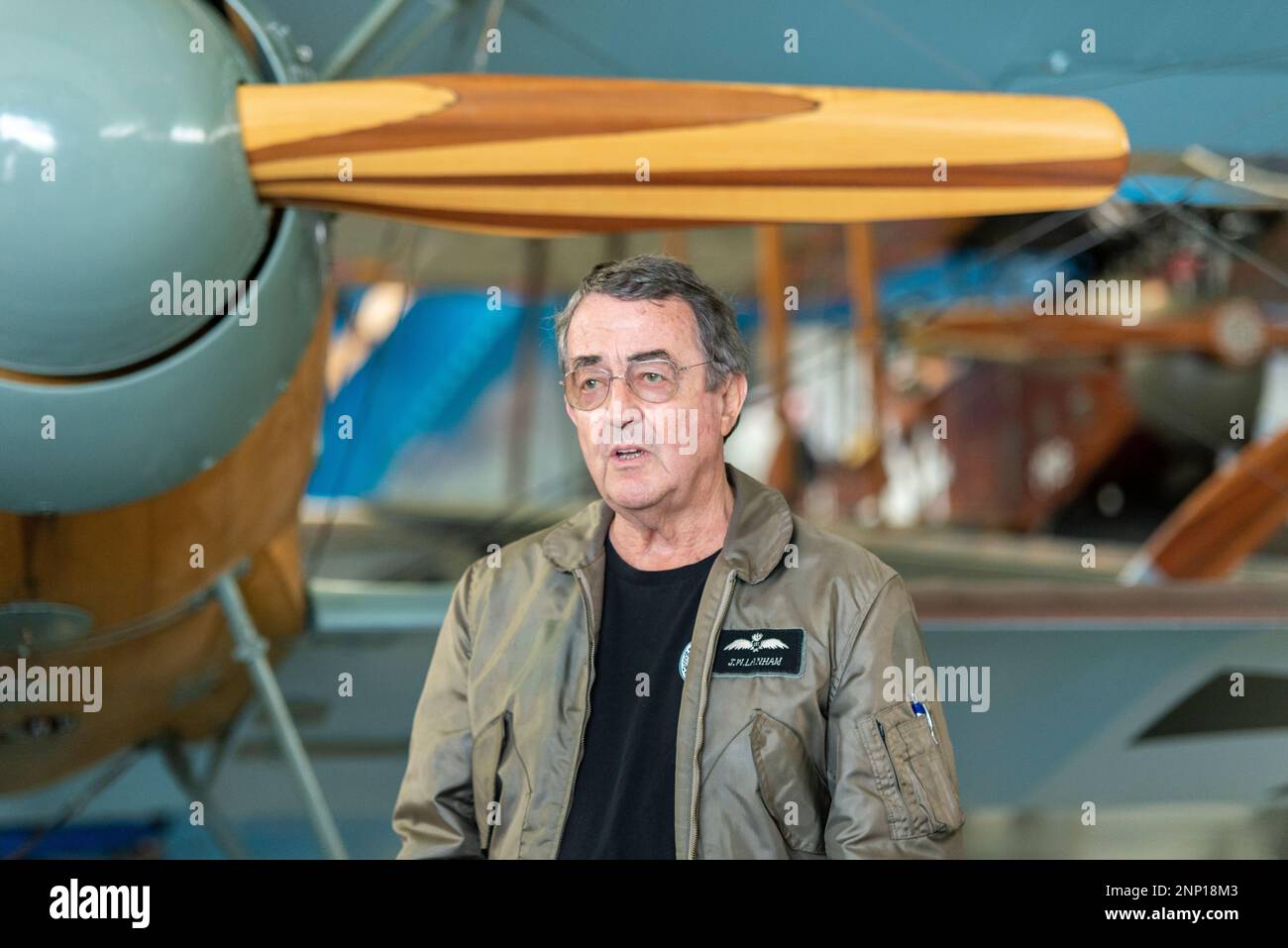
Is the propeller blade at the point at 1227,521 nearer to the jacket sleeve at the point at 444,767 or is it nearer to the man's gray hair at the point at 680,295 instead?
the man's gray hair at the point at 680,295

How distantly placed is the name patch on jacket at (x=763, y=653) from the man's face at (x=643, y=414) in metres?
0.13

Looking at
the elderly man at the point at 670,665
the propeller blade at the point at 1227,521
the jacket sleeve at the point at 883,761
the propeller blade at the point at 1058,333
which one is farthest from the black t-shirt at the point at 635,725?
the propeller blade at the point at 1058,333

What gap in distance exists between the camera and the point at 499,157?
1360 millimetres

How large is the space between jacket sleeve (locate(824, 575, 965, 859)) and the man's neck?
5.9 inches

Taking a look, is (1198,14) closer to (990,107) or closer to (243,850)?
(990,107)

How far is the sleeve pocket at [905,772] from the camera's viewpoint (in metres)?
0.91

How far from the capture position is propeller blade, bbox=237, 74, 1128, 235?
52.6 inches

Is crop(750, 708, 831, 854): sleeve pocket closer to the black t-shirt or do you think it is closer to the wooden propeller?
the black t-shirt

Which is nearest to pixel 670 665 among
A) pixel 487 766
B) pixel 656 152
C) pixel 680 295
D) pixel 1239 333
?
pixel 487 766

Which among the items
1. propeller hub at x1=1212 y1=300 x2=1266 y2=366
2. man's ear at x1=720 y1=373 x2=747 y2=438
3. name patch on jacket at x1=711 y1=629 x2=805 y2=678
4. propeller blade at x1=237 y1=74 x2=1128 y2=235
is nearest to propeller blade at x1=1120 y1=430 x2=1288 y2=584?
propeller blade at x1=237 y1=74 x2=1128 y2=235

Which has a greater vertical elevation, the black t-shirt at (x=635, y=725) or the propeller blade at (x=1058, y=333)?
the propeller blade at (x=1058, y=333)

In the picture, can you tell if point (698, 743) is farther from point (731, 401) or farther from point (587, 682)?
point (731, 401)
